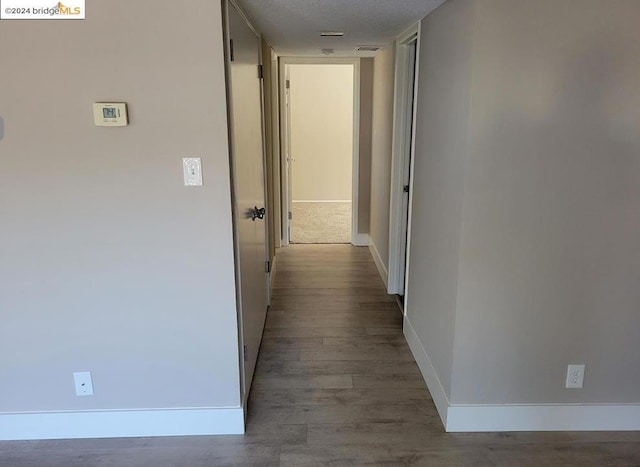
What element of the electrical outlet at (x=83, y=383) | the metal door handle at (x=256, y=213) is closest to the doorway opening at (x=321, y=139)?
the metal door handle at (x=256, y=213)

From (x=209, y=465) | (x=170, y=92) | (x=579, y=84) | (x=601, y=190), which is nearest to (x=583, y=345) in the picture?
(x=601, y=190)

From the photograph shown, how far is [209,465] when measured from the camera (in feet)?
6.80

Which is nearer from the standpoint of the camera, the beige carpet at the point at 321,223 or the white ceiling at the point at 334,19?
the white ceiling at the point at 334,19

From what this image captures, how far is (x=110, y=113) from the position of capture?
75.1 inches

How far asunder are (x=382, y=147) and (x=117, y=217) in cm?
295

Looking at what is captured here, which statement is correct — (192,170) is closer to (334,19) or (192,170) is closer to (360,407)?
(334,19)

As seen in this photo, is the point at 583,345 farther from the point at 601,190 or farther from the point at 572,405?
the point at 601,190

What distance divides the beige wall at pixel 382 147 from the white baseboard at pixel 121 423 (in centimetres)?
239

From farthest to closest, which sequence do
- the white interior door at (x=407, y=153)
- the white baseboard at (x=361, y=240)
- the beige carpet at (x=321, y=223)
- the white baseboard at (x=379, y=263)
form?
the beige carpet at (x=321, y=223) → the white baseboard at (x=361, y=240) → the white baseboard at (x=379, y=263) → the white interior door at (x=407, y=153)

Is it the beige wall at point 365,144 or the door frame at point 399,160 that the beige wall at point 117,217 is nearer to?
the door frame at point 399,160

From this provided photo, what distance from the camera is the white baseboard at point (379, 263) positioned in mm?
4309

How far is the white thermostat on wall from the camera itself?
6.23 ft

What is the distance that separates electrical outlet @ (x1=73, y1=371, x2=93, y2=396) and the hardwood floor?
24 centimetres

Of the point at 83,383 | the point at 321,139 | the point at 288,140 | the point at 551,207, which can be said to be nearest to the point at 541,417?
the point at 551,207
